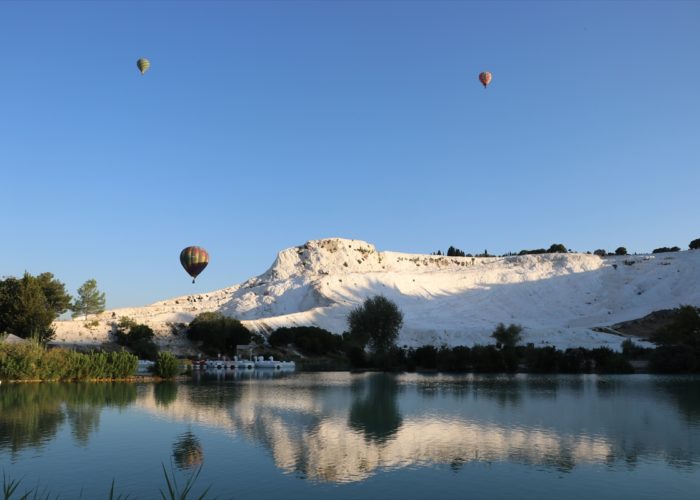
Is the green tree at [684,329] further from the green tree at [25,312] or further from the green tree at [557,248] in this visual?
the green tree at [557,248]

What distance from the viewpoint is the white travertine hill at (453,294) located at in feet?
296

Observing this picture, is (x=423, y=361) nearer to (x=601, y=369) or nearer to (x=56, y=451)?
(x=601, y=369)

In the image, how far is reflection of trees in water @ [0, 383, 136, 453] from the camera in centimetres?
1972

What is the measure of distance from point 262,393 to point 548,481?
2288cm

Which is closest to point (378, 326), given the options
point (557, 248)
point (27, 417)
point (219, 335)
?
point (219, 335)

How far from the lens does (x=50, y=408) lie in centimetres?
2567

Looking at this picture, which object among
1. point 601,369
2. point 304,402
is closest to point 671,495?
point 304,402

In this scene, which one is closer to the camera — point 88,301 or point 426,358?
point 426,358

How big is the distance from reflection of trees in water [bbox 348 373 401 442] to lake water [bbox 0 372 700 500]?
79 mm

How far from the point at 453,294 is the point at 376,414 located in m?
97.7

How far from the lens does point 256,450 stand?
731 inches

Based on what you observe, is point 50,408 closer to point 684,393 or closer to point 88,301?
point 684,393

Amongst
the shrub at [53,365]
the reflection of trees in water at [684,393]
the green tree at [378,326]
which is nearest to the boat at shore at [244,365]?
the green tree at [378,326]

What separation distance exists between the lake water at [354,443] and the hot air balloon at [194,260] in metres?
25.1
